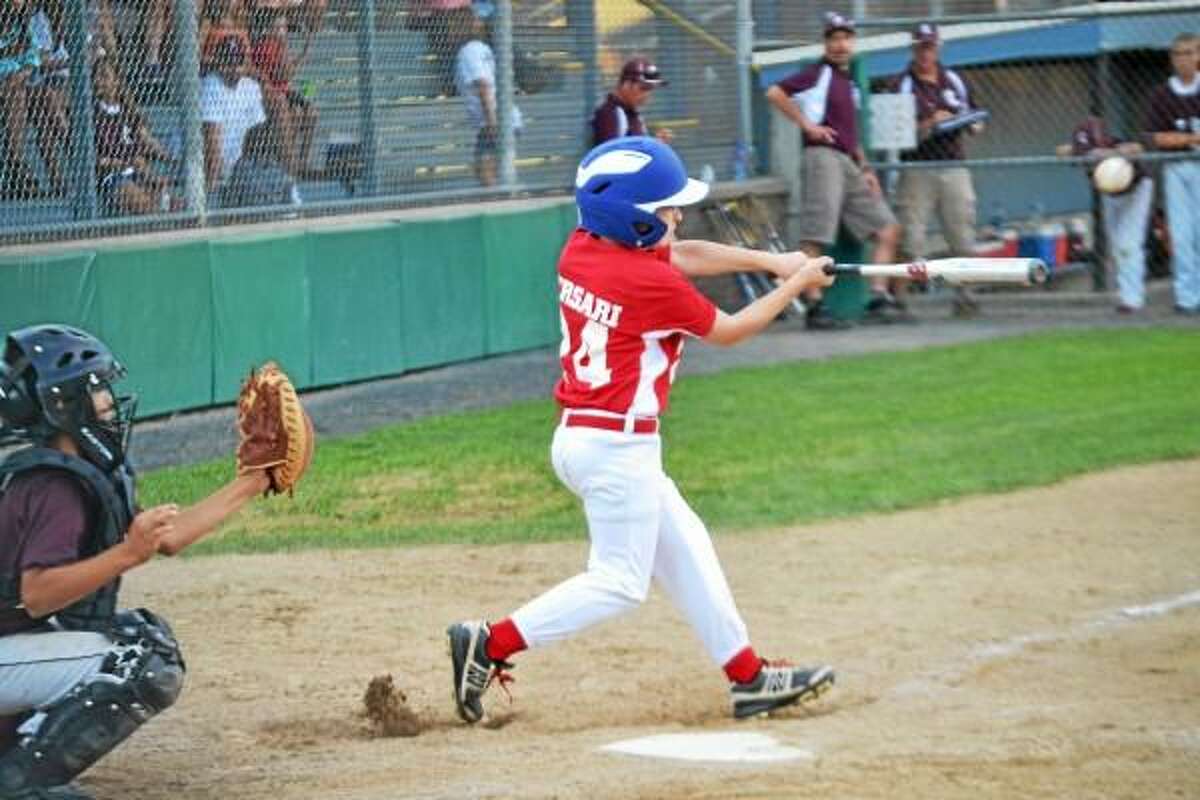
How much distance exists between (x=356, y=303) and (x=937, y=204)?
214 inches

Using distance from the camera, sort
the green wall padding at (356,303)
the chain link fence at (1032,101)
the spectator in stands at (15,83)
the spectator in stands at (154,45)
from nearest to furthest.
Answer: the spectator in stands at (15,83)
the spectator in stands at (154,45)
the green wall padding at (356,303)
the chain link fence at (1032,101)

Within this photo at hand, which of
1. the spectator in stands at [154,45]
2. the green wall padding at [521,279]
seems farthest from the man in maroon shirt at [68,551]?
the green wall padding at [521,279]

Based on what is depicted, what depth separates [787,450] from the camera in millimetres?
11016

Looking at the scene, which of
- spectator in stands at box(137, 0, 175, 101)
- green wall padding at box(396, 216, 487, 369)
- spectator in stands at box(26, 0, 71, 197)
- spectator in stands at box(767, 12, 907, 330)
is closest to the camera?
spectator in stands at box(26, 0, 71, 197)

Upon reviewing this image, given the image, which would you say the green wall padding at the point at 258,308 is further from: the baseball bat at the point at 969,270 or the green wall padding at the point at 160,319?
the baseball bat at the point at 969,270

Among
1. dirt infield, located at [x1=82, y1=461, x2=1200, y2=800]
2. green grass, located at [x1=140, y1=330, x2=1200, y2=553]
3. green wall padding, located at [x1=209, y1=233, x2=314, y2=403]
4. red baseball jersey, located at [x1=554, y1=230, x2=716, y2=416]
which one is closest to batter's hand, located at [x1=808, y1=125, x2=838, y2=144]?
green grass, located at [x1=140, y1=330, x2=1200, y2=553]

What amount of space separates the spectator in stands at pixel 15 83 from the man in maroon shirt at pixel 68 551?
566cm

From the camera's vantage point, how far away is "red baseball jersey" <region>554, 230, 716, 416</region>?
19.9 feet

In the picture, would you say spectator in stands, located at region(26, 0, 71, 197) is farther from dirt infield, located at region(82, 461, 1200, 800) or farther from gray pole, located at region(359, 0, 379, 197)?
dirt infield, located at region(82, 461, 1200, 800)

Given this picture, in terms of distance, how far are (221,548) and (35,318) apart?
Result: 2.28 m

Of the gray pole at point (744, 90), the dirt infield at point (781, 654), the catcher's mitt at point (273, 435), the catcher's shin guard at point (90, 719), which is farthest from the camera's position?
the gray pole at point (744, 90)

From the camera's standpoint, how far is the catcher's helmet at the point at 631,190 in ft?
19.9

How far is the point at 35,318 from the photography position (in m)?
10.8

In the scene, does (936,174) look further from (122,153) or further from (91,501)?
(91,501)
